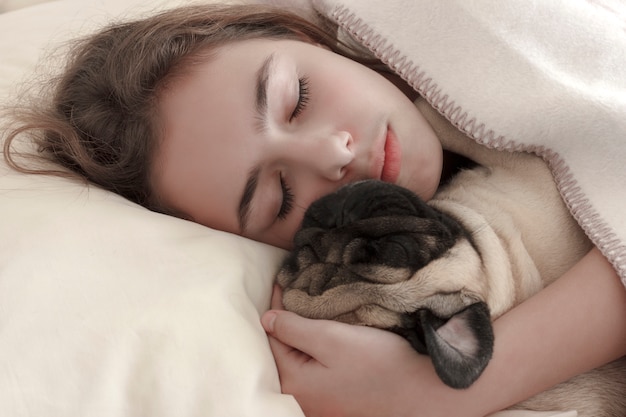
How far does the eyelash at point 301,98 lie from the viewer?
112cm

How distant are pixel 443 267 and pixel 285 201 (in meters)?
0.37

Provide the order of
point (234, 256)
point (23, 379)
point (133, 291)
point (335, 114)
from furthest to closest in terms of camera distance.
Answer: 1. point (335, 114)
2. point (234, 256)
3. point (133, 291)
4. point (23, 379)

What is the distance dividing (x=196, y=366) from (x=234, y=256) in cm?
21

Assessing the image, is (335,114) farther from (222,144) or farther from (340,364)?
(340,364)

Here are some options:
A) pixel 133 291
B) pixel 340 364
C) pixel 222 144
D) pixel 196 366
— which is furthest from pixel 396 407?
pixel 222 144

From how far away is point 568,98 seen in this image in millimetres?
1058

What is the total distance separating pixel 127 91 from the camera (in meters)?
1.20

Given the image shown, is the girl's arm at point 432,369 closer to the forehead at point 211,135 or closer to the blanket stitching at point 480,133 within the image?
the blanket stitching at point 480,133

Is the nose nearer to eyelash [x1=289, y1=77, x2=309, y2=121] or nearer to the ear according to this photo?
eyelash [x1=289, y1=77, x2=309, y2=121]

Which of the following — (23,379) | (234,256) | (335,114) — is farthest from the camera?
(335,114)

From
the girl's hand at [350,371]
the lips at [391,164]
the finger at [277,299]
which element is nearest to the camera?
the girl's hand at [350,371]

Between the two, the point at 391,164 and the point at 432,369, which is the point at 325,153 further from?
the point at 432,369

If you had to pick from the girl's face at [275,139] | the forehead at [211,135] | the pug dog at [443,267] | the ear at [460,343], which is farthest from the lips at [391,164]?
the ear at [460,343]

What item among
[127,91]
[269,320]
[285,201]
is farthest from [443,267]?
[127,91]
